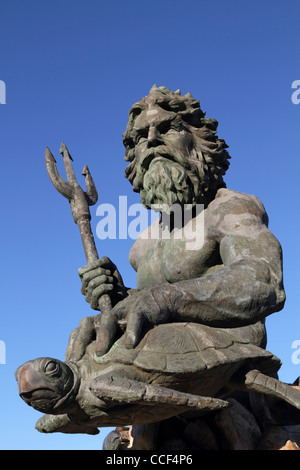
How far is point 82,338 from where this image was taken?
14.4 feet

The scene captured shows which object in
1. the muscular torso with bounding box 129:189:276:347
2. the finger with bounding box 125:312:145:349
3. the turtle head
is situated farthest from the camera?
the muscular torso with bounding box 129:189:276:347

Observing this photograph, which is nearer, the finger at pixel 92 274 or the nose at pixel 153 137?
the finger at pixel 92 274

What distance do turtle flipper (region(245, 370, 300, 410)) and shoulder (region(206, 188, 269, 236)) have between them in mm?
1045

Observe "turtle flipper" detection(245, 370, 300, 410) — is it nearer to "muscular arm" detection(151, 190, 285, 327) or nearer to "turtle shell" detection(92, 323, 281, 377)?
"turtle shell" detection(92, 323, 281, 377)

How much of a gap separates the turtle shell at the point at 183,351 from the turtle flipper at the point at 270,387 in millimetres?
127

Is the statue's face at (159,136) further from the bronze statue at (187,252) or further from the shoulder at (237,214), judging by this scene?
the shoulder at (237,214)

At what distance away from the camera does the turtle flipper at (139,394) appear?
12.5 feet

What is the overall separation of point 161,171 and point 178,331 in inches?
61.3

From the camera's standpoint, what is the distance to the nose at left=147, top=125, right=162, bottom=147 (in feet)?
17.8

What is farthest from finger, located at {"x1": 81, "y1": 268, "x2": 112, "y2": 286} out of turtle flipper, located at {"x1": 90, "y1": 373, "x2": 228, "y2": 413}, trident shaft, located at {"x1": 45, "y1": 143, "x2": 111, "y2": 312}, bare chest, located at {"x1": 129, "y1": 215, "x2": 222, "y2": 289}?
turtle flipper, located at {"x1": 90, "y1": 373, "x2": 228, "y2": 413}

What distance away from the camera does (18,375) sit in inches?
156

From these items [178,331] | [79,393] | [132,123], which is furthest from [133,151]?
[79,393]

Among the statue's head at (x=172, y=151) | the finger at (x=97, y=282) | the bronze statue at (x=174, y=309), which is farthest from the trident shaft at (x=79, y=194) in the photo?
the statue's head at (x=172, y=151)

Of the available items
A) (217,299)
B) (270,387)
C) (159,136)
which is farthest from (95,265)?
(270,387)
